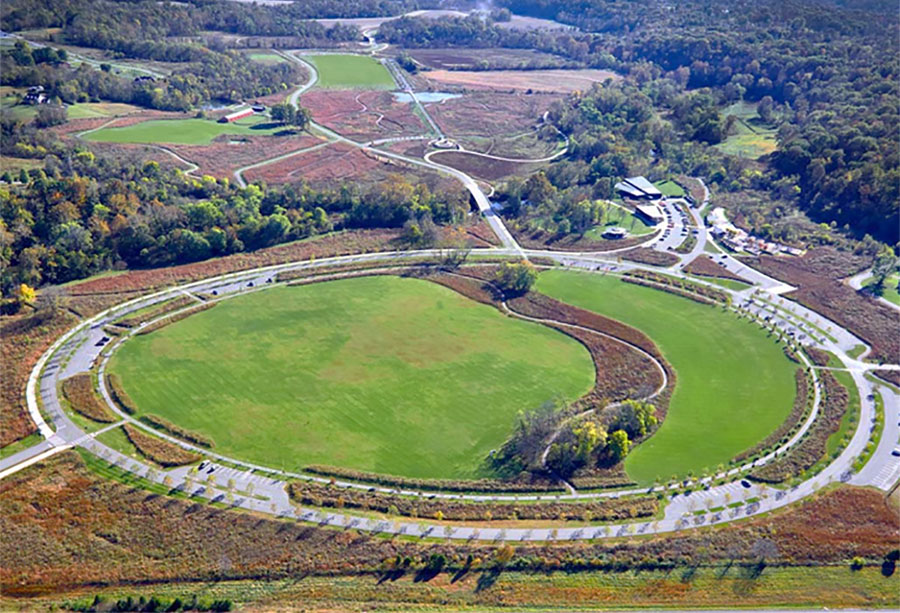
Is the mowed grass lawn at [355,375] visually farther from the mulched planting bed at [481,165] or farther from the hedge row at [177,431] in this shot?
the mulched planting bed at [481,165]

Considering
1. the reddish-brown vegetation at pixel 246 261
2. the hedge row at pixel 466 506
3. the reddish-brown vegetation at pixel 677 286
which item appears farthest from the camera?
the reddish-brown vegetation at pixel 677 286

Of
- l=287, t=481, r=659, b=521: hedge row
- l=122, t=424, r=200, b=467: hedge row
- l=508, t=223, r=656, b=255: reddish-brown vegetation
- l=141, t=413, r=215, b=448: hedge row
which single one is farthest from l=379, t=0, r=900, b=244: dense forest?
l=122, t=424, r=200, b=467: hedge row

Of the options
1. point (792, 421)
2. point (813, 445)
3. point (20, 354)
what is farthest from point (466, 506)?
point (20, 354)

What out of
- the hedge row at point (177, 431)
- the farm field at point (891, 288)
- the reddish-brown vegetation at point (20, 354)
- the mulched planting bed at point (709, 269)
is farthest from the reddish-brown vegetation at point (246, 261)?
the farm field at point (891, 288)

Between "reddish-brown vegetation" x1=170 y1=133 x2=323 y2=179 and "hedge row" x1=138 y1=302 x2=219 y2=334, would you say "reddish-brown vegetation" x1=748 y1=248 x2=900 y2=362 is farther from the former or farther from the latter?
"reddish-brown vegetation" x1=170 y1=133 x2=323 y2=179

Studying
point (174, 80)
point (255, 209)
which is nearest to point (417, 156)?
point (255, 209)
